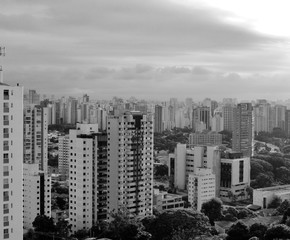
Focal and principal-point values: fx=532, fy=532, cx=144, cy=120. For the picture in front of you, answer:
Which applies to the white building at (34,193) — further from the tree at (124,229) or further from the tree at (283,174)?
the tree at (283,174)

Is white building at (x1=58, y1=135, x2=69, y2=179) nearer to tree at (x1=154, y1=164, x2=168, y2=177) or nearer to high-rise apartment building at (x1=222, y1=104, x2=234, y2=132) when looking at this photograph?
tree at (x1=154, y1=164, x2=168, y2=177)

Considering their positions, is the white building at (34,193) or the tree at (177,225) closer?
the tree at (177,225)

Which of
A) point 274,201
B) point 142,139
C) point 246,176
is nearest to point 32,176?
point 142,139

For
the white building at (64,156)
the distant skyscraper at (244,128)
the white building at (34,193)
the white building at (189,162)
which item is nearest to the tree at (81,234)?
the white building at (34,193)

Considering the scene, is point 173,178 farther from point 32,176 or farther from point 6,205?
point 6,205

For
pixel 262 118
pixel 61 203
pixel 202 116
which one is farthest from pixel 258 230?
pixel 202 116
